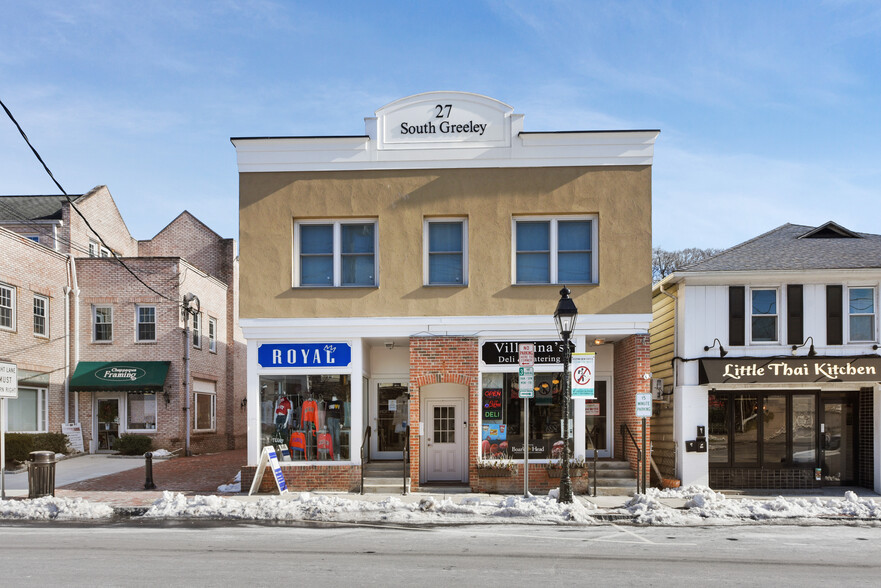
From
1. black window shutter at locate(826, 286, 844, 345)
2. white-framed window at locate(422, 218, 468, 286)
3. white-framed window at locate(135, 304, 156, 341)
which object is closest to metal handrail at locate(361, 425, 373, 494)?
white-framed window at locate(422, 218, 468, 286)

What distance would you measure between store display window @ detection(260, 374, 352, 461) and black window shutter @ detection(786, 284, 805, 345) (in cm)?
987

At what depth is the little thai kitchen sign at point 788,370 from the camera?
54.9ft

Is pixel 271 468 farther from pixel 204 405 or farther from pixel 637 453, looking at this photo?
pixel 204 405

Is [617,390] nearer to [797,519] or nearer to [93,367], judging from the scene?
[797,519]

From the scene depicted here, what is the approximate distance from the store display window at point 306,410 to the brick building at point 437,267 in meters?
0.03

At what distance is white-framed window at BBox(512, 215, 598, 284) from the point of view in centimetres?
1720

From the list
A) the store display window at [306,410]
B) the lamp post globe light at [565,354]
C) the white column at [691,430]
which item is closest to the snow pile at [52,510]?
the store display window at [306,410]

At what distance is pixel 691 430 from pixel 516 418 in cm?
390

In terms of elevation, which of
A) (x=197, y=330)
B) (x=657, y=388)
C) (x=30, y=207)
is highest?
(x=30, y=207)

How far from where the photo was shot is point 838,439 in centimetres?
1783

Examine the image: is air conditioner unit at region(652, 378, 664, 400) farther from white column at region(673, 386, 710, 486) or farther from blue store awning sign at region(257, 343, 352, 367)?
blue store awning sign at region(257, 343, 352, 367)

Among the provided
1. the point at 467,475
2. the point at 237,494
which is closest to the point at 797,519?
the point at 467,475

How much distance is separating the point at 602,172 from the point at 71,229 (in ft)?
73.5

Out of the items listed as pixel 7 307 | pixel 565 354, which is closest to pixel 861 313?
pixel 565 354
